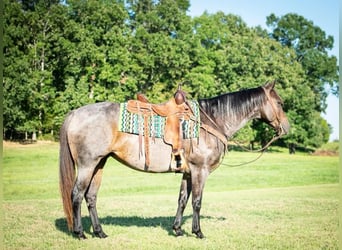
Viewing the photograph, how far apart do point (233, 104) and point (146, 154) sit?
1.43 m

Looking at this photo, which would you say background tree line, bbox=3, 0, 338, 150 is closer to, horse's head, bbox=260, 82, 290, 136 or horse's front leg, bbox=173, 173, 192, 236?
horse's front leg, bbox=173, 173, 192, 236

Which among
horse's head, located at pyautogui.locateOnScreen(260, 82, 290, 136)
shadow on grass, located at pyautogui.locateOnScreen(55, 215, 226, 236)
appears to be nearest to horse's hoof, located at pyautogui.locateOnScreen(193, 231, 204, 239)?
shadow on grass, located at pyautogui.locateOnScreen(55, 215, 226, 236)

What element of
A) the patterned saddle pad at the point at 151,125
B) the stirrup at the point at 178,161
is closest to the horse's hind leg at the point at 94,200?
the patterned saddle pad at the point at 151,125

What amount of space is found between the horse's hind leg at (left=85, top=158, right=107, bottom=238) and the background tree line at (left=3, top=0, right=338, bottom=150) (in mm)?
12004

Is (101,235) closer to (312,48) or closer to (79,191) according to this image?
(79,191)

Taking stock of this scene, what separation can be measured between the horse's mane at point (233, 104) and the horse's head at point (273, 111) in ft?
0.26

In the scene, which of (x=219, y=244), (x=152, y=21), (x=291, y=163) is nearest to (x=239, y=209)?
(x=219, y=244)

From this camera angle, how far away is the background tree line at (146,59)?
18.1 meters

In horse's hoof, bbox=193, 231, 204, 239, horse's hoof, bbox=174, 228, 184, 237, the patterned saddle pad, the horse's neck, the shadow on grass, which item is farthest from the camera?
the shadow on grass

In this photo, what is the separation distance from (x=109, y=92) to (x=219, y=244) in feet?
53.5

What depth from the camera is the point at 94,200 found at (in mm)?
5277

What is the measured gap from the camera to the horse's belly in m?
5.09

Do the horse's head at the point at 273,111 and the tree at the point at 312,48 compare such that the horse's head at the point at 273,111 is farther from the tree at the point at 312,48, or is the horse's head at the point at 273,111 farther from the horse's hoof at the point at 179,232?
the tree at the point at 312,48

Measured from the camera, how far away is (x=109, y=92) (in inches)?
805
